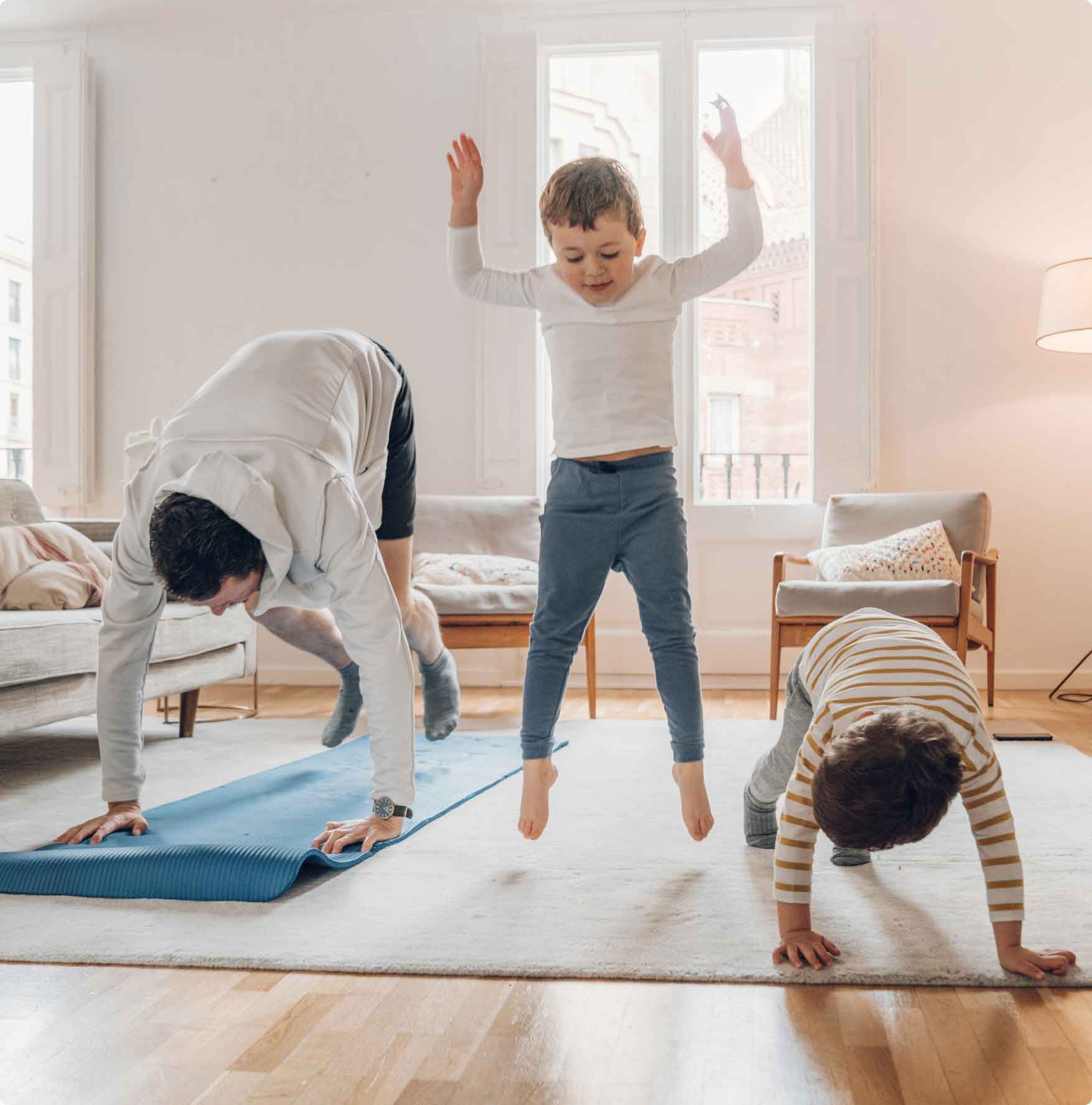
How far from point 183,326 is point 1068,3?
4004mm

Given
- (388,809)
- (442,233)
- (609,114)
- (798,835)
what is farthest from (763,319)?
(798,835)

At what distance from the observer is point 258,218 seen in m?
5.02

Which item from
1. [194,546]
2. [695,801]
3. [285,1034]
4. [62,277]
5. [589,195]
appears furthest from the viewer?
[62,277]

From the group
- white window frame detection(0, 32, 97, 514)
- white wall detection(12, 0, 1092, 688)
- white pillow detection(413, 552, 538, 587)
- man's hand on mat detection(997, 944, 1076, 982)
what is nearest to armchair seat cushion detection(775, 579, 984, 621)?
white pillow detection(413, 552, 538, 587)

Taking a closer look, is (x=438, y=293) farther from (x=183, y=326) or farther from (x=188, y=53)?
(x=188, y=53)

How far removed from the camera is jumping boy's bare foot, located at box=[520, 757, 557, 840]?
1.80 metres

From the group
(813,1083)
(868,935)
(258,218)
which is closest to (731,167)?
(868,935)

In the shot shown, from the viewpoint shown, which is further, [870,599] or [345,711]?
[870,599]

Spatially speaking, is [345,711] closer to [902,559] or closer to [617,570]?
[617,570]

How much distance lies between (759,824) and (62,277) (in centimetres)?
431

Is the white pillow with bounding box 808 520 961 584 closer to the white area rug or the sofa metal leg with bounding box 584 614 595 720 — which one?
the sofa metal leg with bounding box 584 614 595 720

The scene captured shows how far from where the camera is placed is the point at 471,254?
1.93 meters

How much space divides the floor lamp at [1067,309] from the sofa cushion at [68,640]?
10.2 feet

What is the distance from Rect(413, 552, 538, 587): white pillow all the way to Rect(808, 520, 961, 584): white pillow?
109 cm
